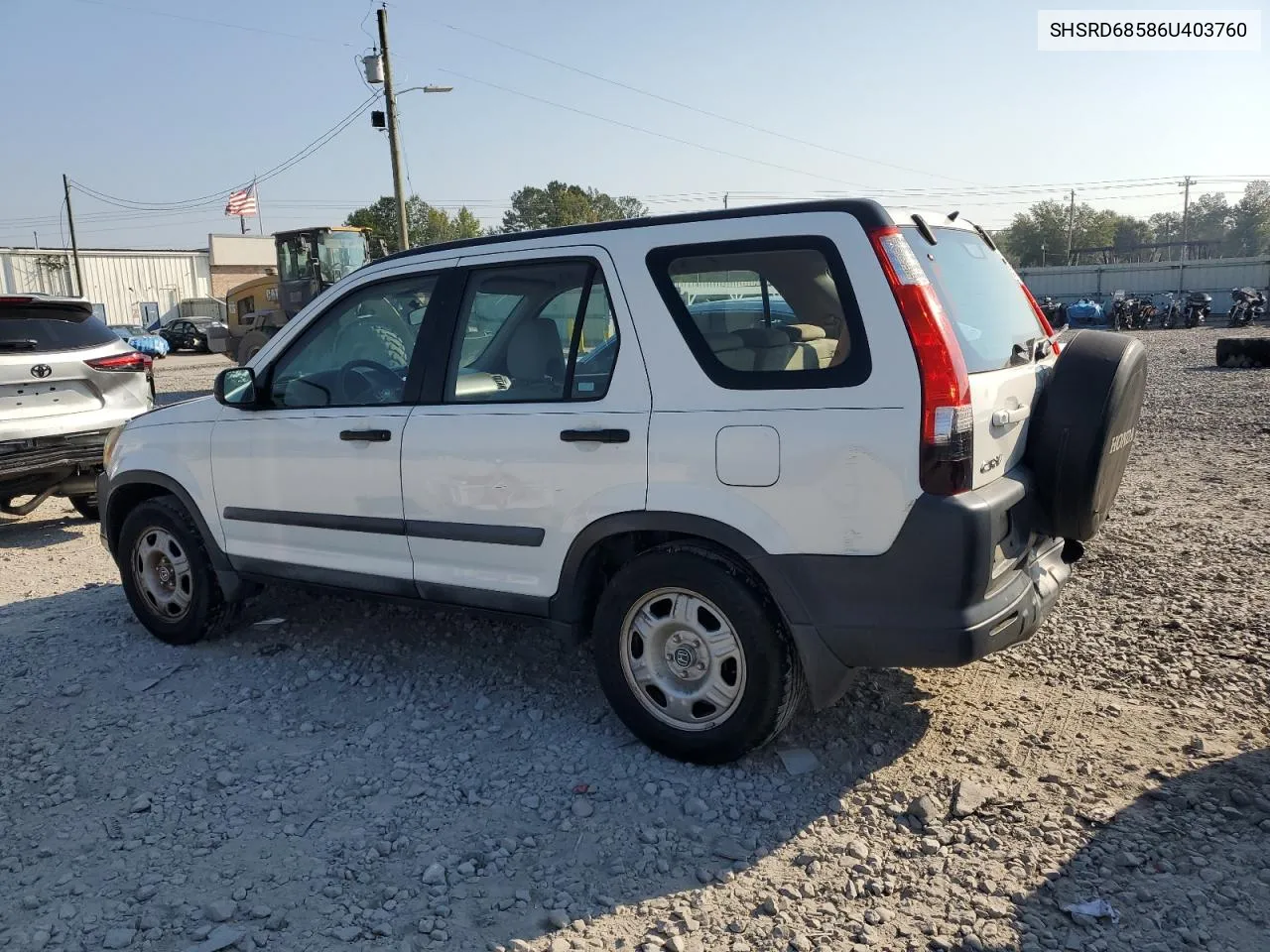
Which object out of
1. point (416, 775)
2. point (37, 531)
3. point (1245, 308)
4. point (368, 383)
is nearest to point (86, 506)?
point (37, 531)

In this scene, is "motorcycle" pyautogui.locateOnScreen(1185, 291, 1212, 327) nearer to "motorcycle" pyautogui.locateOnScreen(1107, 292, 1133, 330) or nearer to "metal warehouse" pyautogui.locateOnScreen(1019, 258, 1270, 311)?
"motorcycle" pyautogui.locateOnScreen(1107, 292, 1133, 330)

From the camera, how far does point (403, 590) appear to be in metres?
4.24

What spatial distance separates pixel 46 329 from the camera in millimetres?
7559

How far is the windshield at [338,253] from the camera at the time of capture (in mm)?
22328

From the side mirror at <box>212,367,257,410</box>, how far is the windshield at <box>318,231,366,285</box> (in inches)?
722

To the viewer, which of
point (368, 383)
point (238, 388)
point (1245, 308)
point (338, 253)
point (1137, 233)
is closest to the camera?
point (368, 383)

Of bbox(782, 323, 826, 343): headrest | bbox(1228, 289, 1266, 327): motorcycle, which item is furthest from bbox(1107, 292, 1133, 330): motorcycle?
bbox(782, 323, 826, 343): headrest

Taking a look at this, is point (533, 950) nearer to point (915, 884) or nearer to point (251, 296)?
point (915, 884)

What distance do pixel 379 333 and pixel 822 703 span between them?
8.37ft

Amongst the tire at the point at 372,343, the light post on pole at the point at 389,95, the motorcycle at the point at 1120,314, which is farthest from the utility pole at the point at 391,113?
the motorcycle at the point at 1120,314

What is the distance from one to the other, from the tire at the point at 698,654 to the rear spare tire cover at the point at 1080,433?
1074mm

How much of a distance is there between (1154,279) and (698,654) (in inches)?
2153

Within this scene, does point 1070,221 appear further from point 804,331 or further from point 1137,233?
point 804,331

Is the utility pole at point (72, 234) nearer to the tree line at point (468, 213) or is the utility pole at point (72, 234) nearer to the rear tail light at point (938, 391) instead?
the tree line at point (468, 213)
